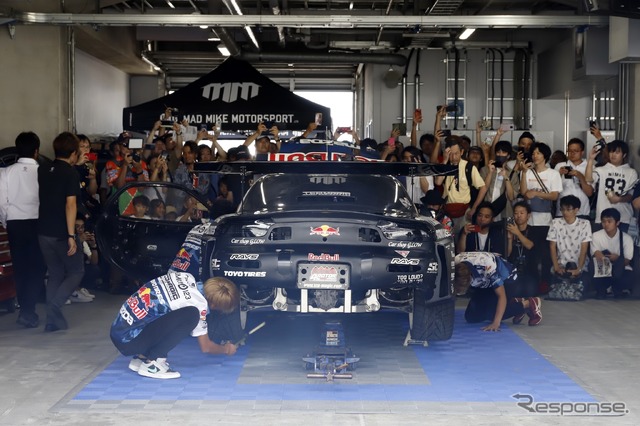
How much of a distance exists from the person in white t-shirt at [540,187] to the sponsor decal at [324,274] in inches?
192

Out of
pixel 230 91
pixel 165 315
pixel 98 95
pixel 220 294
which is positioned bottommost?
pixel 165 315

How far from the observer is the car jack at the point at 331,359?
6.71 metres

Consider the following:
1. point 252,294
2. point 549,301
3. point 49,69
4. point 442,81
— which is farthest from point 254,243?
point 442,81

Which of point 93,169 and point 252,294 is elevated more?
point 93,169

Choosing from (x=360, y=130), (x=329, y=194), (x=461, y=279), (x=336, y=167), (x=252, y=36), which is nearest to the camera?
(x=336, y=167)

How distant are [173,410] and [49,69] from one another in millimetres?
9481

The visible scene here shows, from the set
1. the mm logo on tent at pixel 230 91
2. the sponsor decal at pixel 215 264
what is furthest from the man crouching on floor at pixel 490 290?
the mm logo on tent at pixel 230 91

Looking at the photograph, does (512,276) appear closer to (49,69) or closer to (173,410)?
(173,410)

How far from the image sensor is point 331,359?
22.5ft

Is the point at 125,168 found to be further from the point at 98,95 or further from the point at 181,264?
the point at 98,95

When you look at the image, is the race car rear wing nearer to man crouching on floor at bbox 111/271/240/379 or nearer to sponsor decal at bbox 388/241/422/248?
sponsor decal at bbox 388/241/422/248

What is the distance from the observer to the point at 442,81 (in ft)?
66.5

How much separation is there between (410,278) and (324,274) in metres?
0.64

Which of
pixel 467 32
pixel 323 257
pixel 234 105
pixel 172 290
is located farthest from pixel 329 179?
pixel 467 32
